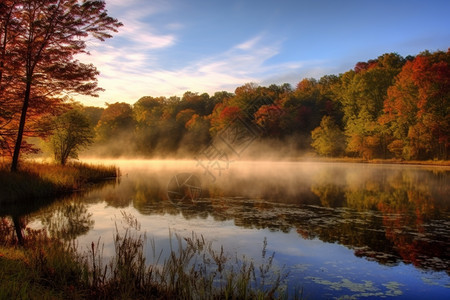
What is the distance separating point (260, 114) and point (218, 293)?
72.8 metres

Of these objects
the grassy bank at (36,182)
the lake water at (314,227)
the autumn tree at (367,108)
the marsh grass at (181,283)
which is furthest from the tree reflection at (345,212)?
the autumn tree at (367,108)

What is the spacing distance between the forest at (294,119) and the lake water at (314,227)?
23.4 ft

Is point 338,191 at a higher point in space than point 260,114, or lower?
lower

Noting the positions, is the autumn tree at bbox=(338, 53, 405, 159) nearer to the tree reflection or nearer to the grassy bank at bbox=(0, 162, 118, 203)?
the tree reflection

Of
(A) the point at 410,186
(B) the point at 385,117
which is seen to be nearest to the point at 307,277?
(A) the point at 410,186

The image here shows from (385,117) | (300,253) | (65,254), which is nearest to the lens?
(65,254)

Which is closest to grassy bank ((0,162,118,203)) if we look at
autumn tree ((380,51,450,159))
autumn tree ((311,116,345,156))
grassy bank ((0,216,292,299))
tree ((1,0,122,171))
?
tree ((1,0,122,171))

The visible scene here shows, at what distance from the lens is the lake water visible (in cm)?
720

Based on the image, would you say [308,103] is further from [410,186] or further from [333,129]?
[410,186]

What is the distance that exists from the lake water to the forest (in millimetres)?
7123

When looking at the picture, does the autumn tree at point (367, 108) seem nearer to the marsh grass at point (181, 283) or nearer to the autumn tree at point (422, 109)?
the autumn tree at point (422, 109)

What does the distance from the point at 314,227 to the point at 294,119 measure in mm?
65679

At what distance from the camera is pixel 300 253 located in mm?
8914

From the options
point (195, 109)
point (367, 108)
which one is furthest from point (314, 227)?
point (195, 109)
